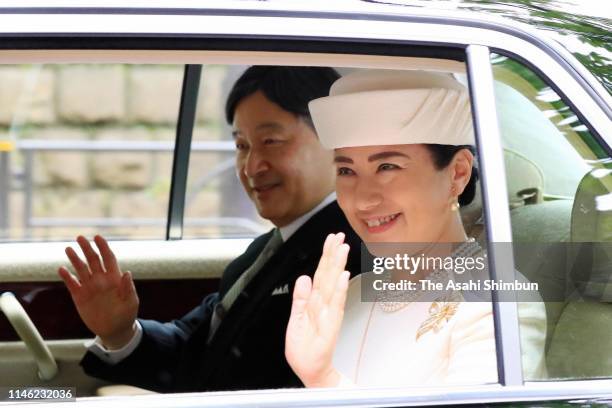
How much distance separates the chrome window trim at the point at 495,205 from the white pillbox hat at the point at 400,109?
10cm

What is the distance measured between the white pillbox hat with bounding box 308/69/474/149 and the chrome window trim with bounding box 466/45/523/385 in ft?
0.32

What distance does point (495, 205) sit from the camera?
5.99 feet

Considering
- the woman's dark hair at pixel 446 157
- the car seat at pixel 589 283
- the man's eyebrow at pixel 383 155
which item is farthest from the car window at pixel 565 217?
the man's eyebrow at pixel 383 155

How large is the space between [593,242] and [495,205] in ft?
1.04

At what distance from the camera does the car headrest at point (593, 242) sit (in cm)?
202

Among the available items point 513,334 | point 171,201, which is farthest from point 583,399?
point 171,201

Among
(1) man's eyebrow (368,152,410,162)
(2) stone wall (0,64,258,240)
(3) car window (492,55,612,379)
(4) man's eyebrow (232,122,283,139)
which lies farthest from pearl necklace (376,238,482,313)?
(2) stone wall (0,64,258,240)

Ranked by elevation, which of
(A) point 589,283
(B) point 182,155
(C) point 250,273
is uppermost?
(B) point 182,155

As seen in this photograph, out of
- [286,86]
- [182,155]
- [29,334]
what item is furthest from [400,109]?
[182,155]

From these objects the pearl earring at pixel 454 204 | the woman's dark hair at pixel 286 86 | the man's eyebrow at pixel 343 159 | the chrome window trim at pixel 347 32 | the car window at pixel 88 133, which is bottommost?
the pearl earring at pixel 454 204

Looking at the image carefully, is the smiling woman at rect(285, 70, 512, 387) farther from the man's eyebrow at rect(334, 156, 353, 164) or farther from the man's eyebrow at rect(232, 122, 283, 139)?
the man's eyebrow at rect(232, 122, 283, 139)

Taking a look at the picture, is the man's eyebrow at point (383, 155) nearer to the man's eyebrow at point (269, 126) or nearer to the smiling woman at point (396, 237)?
the smiling woman at point (396, 237)

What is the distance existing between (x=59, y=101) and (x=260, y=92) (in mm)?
7789

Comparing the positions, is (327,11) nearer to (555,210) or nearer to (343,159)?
(343,159)
